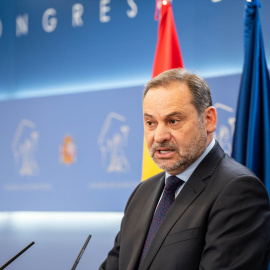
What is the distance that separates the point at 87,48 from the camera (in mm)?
3568

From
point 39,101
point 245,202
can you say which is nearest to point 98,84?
point 39,101

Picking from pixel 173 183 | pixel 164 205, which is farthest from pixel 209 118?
pixel 164 205

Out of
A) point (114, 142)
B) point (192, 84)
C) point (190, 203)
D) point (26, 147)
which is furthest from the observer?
point (26, 147)

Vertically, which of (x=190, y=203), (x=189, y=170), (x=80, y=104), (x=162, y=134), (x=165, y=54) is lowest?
(x=190, y=203)

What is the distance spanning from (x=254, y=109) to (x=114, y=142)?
134 centimetres

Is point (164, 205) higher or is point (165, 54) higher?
point (165, 54)

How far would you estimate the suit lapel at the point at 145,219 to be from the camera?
157 cm

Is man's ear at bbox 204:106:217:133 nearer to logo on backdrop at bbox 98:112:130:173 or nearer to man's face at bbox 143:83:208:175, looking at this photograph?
man's face at bbox 143:83:208:175

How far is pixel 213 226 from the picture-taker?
1339 millimetres

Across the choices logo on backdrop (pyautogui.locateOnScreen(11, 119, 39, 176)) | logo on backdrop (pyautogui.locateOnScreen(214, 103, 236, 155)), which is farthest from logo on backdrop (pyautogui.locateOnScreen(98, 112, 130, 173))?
logo on backdrop (pyautogui.locateOnScreen(214, 103, 236, 155))

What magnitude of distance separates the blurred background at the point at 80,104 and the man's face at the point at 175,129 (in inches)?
52.4

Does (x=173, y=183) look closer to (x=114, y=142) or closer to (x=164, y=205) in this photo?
(x=164, y=205)

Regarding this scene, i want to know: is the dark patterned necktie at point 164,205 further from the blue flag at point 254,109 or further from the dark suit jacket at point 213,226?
the blue flag at point 254,109

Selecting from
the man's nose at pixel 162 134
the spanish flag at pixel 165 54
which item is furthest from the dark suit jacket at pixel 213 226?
the spanish flag at pixel 165 54
